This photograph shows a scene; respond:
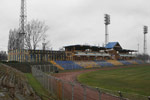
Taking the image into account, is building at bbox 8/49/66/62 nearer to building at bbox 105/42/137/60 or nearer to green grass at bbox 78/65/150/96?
green grass at bbox 78/65/150/96

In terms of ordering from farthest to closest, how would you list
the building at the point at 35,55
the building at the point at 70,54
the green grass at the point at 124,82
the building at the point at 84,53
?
the building at the point at 84,53, the building at the point at 70,54, the building at the point at 35,55, the green grass at the point at 124,82

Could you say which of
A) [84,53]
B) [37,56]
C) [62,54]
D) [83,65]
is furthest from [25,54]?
[84,53]

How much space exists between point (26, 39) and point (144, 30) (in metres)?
81.6

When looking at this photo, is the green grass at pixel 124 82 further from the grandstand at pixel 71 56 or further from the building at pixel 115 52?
the building at pixel 115 52

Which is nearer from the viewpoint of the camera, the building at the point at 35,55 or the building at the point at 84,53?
the building at the point at 35,55

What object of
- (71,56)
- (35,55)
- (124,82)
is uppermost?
(35,55)

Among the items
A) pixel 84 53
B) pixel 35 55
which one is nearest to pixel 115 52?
pixel 84 53

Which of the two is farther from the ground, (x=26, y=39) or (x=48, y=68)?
(x=26, y=39)

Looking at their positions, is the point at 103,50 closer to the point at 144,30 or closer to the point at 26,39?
the point at 26,39

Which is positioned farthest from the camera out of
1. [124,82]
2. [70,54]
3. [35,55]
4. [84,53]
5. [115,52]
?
[115,52]

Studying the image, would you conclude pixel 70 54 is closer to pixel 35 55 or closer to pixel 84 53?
pixel 84 53

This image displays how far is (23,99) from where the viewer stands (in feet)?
25.3

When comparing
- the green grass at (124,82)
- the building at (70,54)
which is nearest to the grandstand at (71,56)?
the building at (70,54)

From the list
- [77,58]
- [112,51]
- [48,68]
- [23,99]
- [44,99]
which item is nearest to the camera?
[23,99]
